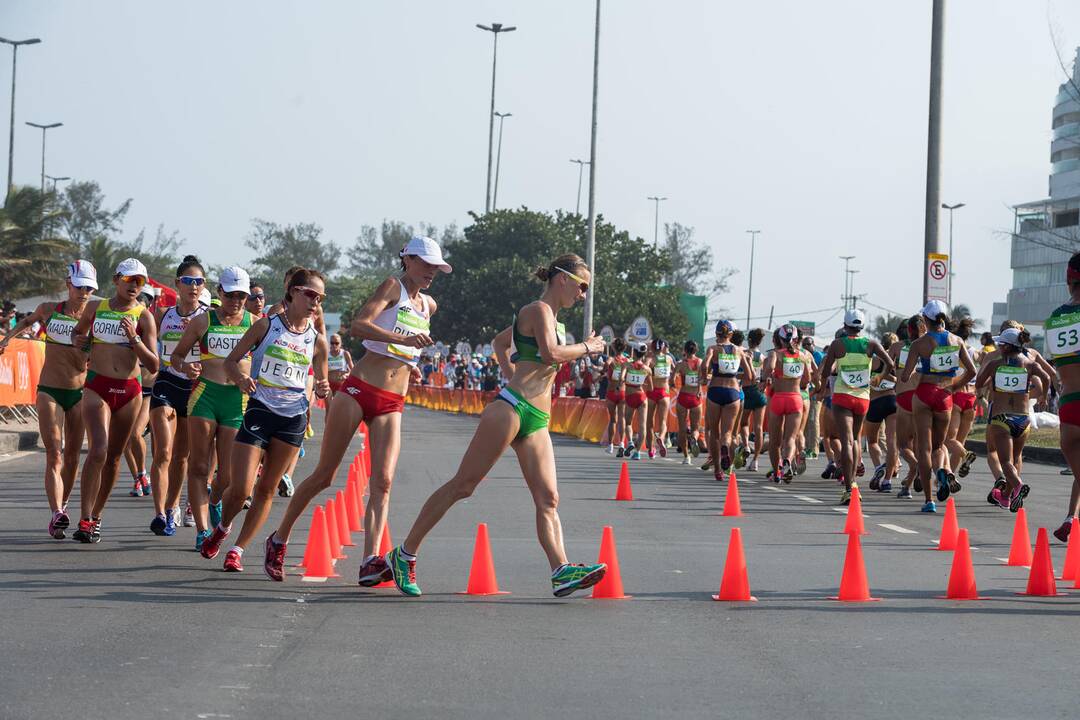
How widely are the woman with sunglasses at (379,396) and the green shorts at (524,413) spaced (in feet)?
1.82

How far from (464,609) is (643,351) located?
18.7 metres

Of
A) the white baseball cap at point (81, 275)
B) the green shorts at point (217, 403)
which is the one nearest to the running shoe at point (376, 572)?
the green shorts at point (217, 403)

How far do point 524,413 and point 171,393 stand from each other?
3915mm

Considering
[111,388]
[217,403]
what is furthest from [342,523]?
[111,388]

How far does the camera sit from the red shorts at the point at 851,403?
19234mm

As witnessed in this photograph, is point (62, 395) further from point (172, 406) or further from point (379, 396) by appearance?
point (379, 396)

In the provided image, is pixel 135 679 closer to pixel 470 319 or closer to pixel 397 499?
pixel 397 499

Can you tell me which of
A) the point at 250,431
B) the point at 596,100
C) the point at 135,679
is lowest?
the point at 135,679

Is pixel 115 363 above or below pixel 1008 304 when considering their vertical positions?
below

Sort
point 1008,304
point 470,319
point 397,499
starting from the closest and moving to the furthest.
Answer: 1. point 397,499
2. point 470,319
3. point 1008,304

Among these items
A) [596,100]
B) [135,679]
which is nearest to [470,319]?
[596,100]

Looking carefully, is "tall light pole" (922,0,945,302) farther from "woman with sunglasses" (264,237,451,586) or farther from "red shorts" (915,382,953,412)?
"woman with sunglasses" (264,237,451,586)

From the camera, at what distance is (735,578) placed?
9.79 meters

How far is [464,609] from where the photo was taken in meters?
9.15
